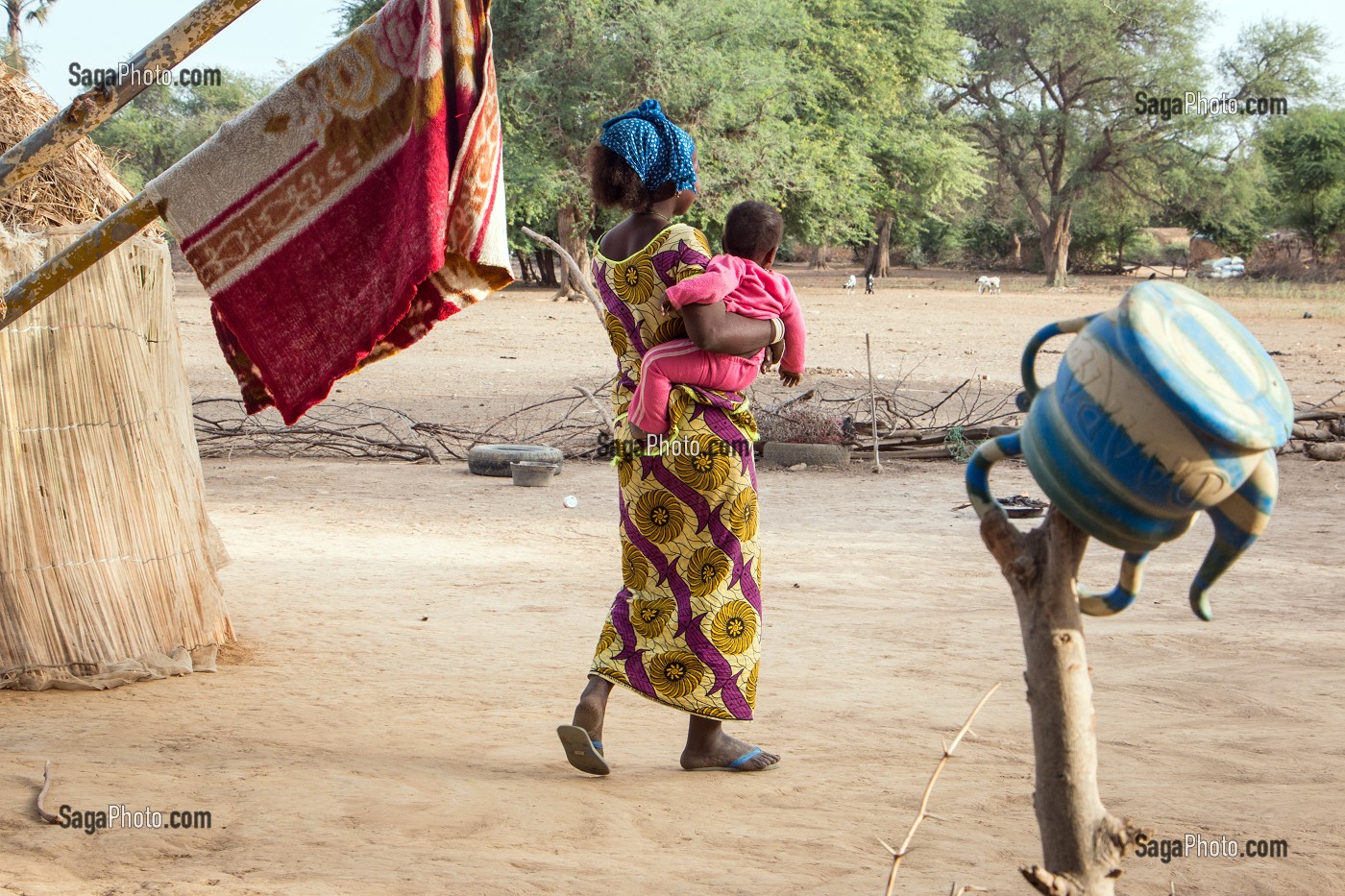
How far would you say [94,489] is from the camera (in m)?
3.86

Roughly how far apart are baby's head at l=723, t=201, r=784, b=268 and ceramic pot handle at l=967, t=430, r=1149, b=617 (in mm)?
1667

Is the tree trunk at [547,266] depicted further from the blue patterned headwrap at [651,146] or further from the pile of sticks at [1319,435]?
the blue patterned headwrap at [651,146]

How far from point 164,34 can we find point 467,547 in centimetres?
437

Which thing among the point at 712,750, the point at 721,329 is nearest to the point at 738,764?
the point at 712,750

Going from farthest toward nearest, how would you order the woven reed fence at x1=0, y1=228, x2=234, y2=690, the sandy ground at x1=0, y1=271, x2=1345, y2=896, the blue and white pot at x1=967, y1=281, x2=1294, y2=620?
the woven reed fence at x1=0, y1=228, x2=234, y2=690 < the sandy ground at x1=0, y1=271, x2=1345, y2=896 < the blue and white pot at x1=967, y1=281, x2=1294, y2=620

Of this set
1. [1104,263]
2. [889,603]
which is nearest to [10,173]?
[889,603]

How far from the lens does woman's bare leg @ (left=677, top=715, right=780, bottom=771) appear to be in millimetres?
3156

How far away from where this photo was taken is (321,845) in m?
2.61

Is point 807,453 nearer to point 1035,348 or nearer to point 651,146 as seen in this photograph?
point 651,146

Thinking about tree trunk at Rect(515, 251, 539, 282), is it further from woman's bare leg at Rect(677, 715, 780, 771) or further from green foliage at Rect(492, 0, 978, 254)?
woman's bare leg at Rect(677, 715, 780, 771)

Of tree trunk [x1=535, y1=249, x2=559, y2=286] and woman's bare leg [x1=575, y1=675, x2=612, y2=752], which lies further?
tree trunk [x1=535, y1=249, x2=559, y2=286]

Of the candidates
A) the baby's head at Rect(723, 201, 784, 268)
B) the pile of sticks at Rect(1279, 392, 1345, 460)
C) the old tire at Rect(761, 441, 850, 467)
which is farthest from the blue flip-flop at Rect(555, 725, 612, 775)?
the pile of sticks at Rect(1279, 392, 1345, 460)

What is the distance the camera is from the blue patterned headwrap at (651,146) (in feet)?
9.95

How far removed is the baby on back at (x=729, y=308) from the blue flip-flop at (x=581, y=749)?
0.77 m
